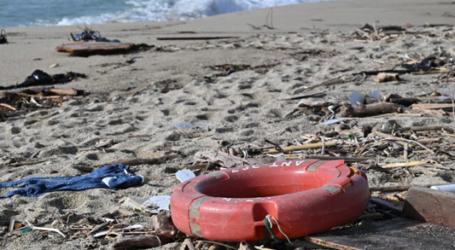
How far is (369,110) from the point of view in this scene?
4.75 metres

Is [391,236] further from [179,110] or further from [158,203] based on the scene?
[179,110]

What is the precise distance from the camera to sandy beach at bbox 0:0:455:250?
3398mm

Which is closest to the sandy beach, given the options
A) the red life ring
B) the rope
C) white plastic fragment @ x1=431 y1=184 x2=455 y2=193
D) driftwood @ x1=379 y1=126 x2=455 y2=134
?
driftwood @ x1=379 y1=126 x2=455 y2=134

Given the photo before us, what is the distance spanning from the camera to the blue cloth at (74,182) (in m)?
3.58

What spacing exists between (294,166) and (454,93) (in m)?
2.77

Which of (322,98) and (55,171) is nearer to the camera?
(55,171)

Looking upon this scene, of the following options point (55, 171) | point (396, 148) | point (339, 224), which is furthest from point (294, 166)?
point (55, 171)

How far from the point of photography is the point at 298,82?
6395 millimetres

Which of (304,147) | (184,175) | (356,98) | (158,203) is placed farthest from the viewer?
(356,98)

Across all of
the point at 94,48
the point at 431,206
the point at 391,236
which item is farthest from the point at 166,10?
the point at 391,236

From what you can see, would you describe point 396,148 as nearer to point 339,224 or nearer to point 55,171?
point 339,224

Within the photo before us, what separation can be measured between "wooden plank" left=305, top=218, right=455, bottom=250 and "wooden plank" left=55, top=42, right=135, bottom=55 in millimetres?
6465

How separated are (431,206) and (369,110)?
2.25 metres

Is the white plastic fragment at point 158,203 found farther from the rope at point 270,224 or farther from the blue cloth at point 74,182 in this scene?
the rope at point 270,224
